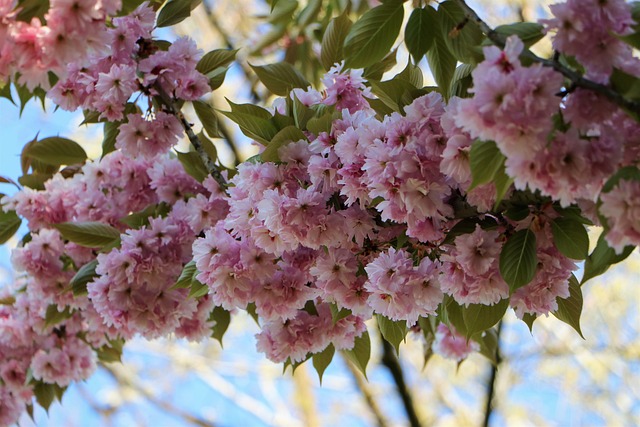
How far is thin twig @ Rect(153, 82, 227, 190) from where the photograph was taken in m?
1.38

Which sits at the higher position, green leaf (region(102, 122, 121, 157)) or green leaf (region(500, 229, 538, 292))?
green leaf (region(102, 122, 121, 157))

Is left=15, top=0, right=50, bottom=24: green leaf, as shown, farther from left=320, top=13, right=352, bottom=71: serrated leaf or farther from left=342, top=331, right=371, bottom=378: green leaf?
left=342, top=331, right=371, bottom=378: green leaf

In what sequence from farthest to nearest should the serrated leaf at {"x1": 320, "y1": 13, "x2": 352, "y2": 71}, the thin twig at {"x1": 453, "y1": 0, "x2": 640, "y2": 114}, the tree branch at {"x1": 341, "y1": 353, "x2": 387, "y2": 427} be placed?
1. the tree branch at {"x1": 341, "y1": 353, "x2": 387, "y2": 427}
2. the serrated leaf at {"x1": 320, "y1": 13, "x2": 352, "y2": 71}
3. the thin twig at {"x1": 453, "y1": 0, "x2": 640, "y2": 114}

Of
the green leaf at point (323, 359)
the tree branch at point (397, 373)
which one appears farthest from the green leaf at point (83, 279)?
the tree branch at point (397, 373)

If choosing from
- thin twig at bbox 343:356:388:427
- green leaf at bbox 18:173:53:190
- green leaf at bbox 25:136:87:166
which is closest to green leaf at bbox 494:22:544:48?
green leaf at bbox 25:136:87:166

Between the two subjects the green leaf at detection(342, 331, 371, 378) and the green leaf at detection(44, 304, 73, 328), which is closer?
the green leaf at detection(342, 331, 371, 378)

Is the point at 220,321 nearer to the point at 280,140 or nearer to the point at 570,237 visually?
the point at 280,140

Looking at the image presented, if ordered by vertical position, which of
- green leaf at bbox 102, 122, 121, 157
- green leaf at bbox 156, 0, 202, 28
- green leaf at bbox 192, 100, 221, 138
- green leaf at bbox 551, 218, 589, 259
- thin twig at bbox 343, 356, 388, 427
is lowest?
thin twig at bbox 343, 356, 388, 427

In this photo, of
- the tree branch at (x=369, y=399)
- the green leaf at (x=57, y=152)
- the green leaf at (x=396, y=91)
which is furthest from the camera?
the tree branch at (x=369, y=399)

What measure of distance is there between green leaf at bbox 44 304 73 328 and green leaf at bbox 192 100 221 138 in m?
0.60

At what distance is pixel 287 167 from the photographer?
3.70ft

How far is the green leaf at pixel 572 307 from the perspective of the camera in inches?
45.3

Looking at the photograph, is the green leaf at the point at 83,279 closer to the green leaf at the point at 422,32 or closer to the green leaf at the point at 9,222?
the green leaf at the point at 9,222

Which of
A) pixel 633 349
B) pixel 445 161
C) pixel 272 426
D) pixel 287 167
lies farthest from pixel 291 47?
pixel 272 426
